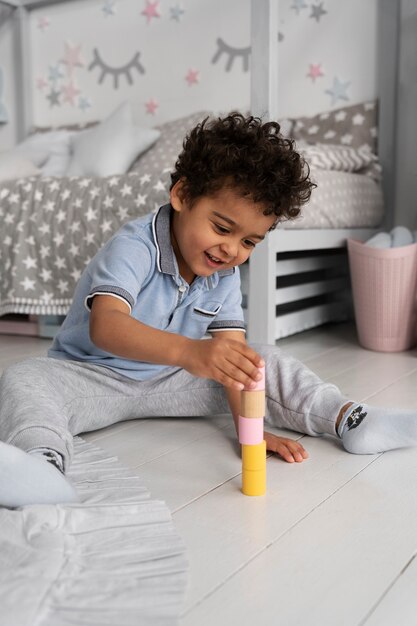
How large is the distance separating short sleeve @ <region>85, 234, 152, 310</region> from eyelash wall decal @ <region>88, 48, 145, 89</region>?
1866 mm

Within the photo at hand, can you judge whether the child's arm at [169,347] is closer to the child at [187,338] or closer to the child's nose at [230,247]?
the child at [187,338]

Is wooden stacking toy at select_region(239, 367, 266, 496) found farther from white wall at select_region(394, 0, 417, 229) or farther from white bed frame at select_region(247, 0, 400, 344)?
white wall at select_region(394, 0, 417, 229)

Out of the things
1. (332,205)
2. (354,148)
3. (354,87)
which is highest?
(354,87)

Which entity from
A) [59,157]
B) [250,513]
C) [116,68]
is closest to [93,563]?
[250,513]

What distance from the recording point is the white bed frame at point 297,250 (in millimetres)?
1657

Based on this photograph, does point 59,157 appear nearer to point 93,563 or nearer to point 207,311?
point 207,311

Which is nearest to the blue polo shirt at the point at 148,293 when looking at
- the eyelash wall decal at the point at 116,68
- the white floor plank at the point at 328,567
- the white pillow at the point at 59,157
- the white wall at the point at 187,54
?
the white floor plank at the point at 328,567

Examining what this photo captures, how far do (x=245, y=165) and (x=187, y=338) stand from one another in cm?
26

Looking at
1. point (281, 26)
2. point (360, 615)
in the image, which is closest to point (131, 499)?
point (360, 615)

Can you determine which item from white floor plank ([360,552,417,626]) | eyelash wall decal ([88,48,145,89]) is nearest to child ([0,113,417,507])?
white floor plank ([360,552,417,626])

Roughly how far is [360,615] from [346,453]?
44cm

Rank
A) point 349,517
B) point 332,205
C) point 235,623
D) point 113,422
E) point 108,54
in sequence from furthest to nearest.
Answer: point 108,54
point 332,205
point 113,422
point 349,517
point 235,623

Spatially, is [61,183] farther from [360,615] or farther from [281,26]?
[360,615]

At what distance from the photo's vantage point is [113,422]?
3.70 ft
